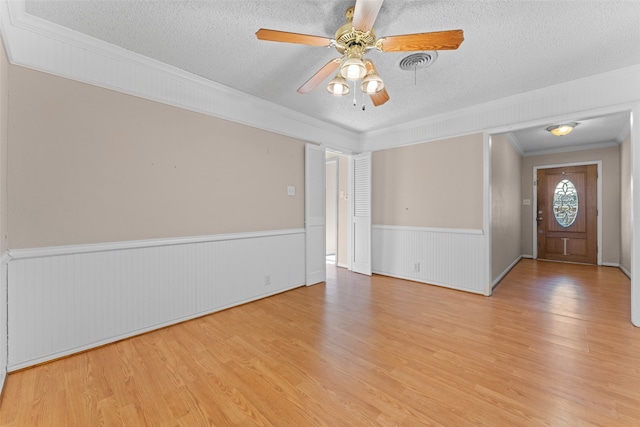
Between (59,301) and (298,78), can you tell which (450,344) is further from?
(59,301)

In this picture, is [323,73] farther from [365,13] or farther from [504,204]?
[504,204]

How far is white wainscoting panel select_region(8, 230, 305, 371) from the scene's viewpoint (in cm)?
206

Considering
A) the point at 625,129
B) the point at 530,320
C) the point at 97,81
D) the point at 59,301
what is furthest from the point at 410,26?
the point at 625,129

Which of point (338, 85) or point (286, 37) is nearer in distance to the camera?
point (286, 37)

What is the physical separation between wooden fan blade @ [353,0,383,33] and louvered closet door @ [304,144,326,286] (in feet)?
8.23

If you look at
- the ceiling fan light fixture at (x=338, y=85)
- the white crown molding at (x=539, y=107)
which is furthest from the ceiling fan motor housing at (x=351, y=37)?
the white crown molding at (x=539, y=107)

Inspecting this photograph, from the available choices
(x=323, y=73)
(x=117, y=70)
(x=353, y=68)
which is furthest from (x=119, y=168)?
(x=353, y=68)

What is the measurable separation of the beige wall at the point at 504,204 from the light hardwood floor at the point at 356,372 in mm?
1290

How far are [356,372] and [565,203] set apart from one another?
6830 mm

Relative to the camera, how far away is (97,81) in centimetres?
236

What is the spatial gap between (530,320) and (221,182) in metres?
3.75

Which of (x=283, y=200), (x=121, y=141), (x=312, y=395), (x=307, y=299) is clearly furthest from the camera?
(x=283, y=200)

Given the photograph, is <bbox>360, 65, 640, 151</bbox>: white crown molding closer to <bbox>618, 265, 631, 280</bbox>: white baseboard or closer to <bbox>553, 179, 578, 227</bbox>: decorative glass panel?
<bbox>618, 265, 631, 280</bbox>: white baseboard

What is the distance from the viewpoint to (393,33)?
2221mm
